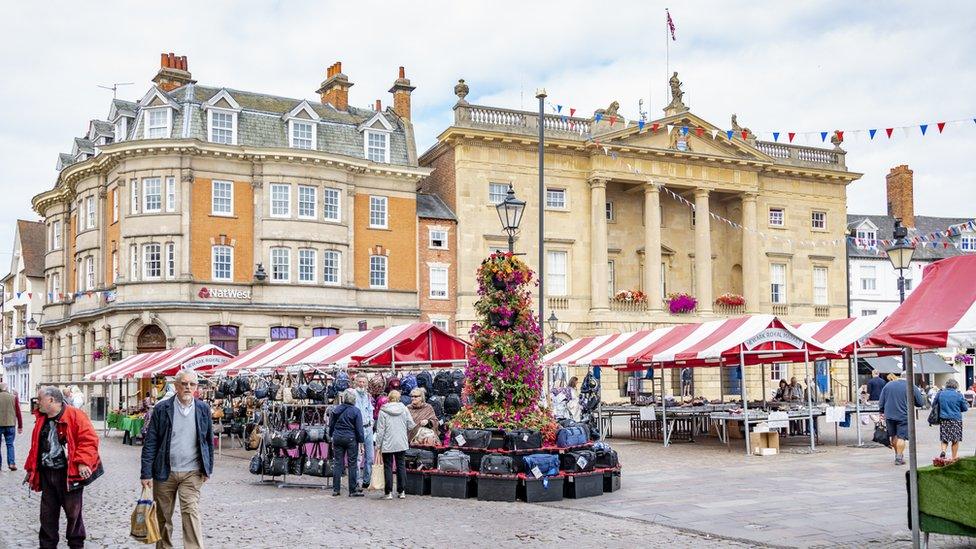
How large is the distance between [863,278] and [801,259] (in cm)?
556

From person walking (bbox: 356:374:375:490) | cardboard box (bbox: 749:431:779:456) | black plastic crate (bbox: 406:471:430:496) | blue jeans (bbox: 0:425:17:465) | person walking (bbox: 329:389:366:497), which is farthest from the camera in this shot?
cardboard box (bbox: 749:431:779:456)

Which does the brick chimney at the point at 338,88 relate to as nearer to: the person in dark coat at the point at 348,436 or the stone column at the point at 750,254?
the stone column at the point at 750,254

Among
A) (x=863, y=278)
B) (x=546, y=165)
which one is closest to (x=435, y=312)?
(x=546, y=165)

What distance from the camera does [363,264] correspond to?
42.2 metres

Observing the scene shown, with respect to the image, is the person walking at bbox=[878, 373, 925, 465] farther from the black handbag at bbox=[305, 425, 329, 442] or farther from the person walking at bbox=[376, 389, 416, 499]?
the black handbag at bbox=[305, 425, 329, 442]

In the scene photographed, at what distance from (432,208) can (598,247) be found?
785 cm

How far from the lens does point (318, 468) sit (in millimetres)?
16375

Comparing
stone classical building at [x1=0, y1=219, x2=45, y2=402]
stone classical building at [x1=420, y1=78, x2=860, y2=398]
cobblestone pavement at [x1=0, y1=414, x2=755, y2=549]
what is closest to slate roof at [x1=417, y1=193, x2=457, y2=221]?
stone classical building at [x1=420, y1=78, x2=860, y2=398]

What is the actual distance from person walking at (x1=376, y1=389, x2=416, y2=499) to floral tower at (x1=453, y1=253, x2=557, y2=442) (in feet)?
3.67

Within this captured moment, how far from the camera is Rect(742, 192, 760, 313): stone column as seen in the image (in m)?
48.8

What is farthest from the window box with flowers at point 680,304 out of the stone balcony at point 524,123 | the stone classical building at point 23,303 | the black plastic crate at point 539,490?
the stone classical building at point 23,303

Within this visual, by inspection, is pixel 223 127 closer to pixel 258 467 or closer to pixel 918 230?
pixel 258 467

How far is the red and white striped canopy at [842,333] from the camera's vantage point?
2283 centimetres

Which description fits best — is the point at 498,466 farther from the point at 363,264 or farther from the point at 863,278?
the point at 863,278
